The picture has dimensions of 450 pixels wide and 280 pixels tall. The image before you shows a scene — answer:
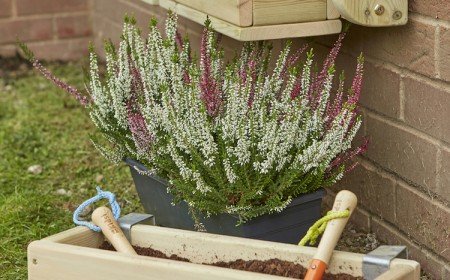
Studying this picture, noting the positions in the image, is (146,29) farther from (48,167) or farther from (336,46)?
(336,46)

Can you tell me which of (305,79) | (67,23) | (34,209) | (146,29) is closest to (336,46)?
(305,79)

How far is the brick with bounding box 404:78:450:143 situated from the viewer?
2848 mm

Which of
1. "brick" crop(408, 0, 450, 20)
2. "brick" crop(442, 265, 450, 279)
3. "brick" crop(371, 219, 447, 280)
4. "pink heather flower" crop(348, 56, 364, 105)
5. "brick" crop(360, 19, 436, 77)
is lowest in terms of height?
"brick" crop(371, 219, 447, 280)

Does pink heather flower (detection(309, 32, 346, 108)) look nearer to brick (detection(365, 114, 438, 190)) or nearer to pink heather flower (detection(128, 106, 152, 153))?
brick (detection(365, 114, 438, 190))

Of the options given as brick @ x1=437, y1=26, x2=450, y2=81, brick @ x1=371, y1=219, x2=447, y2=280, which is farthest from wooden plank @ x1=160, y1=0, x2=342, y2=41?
brick @ x1=371, y1=219, x2=447, y2=280

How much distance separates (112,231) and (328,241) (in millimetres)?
677

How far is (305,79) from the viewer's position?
3.00 m

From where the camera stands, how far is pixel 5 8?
19.7ft

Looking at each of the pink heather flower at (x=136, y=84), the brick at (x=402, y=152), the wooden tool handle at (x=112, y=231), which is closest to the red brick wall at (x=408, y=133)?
the brick at (x=402, y=152)

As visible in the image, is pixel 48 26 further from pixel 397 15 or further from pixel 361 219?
pixel 397 15

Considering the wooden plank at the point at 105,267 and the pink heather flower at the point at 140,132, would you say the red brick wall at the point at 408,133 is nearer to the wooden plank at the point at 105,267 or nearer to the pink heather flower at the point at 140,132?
the pink heather flower at the point at 140,132

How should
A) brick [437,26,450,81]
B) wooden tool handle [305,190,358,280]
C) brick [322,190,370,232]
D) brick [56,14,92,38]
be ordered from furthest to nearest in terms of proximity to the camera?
brick [56,14,92,38], brick [322,190,370,232], brick [437,26,450,81], wooden tool handle [305,190,358,280]

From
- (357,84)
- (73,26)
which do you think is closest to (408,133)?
(357,84)

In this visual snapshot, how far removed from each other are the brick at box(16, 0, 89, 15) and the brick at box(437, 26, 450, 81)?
12.3 ft
